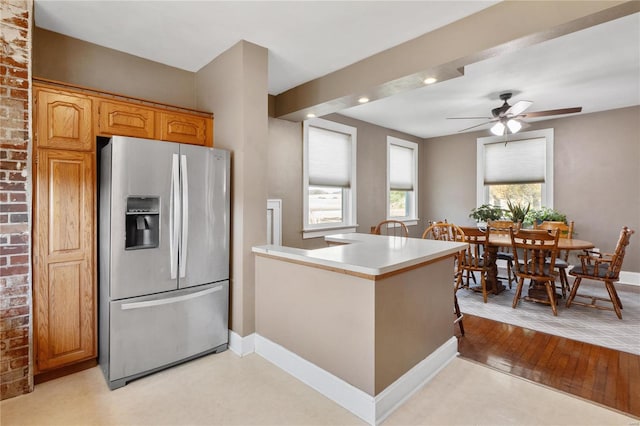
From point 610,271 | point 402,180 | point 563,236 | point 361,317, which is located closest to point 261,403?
point 361,317

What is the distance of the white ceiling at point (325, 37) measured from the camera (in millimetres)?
2283

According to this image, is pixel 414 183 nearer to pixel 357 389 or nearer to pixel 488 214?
pixel 488 214

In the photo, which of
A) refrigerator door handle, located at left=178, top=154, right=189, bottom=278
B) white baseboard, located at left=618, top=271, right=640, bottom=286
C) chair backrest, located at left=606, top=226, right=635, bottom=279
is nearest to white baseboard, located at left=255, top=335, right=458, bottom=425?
refrigerator door handle, located at left=178, top=154, right=189, bottom=278

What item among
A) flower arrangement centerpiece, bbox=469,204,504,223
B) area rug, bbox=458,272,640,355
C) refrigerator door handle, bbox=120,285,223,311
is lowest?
area rug, bbox=458,272,640,355

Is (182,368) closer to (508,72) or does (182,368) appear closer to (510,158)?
(508,72)

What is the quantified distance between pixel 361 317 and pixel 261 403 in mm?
873

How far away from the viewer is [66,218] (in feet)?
7.46

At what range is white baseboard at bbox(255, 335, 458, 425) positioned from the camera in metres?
1.87

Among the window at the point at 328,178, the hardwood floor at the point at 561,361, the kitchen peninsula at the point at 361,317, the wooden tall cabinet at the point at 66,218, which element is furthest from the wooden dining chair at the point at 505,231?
the wooden tall cabinet at the point at 66,218

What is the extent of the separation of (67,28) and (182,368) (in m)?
2.82

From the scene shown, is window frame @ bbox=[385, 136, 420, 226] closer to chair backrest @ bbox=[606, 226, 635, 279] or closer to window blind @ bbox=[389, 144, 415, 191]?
window blind @ bbox=[389, 144, 415, 191]

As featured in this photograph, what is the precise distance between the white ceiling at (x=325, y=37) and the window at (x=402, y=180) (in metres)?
2.09

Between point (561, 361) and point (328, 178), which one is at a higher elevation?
point (328, 178)

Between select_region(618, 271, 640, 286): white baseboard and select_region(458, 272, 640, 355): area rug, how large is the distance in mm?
351
